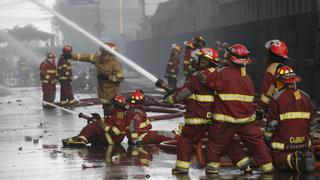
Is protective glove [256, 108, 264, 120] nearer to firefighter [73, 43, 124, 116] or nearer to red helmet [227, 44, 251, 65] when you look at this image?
red helmet [227, 44, 251, 65]

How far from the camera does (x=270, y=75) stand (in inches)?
349

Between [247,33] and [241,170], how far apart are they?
16.3m

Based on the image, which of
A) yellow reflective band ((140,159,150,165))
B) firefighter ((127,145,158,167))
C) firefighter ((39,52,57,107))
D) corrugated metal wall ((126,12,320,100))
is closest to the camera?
yellow reflective band ((140,159,150,165))

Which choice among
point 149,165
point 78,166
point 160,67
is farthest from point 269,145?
point 160,67

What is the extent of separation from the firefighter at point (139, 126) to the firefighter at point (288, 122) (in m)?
2.92

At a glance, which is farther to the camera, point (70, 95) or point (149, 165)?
point (70, 95)

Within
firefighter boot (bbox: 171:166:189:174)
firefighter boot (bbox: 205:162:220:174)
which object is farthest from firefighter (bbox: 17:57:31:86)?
firefighter boot (bbox: 205:162:220:174)

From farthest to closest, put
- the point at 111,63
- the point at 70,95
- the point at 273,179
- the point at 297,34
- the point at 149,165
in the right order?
the point at 70,95 < the point at 297,34 < the point at 111,63 < the point at 149,165 < the point at 273,179

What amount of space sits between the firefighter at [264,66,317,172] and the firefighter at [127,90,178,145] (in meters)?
2.92

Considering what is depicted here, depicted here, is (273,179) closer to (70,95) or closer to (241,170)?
(241,170)

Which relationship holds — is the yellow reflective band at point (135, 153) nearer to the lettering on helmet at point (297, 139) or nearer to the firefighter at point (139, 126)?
the firefighter at point (139, 126)

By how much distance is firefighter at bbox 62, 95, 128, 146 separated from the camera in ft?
35.8

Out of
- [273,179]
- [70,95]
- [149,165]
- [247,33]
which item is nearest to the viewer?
[273,179]

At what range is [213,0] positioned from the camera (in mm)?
40656
